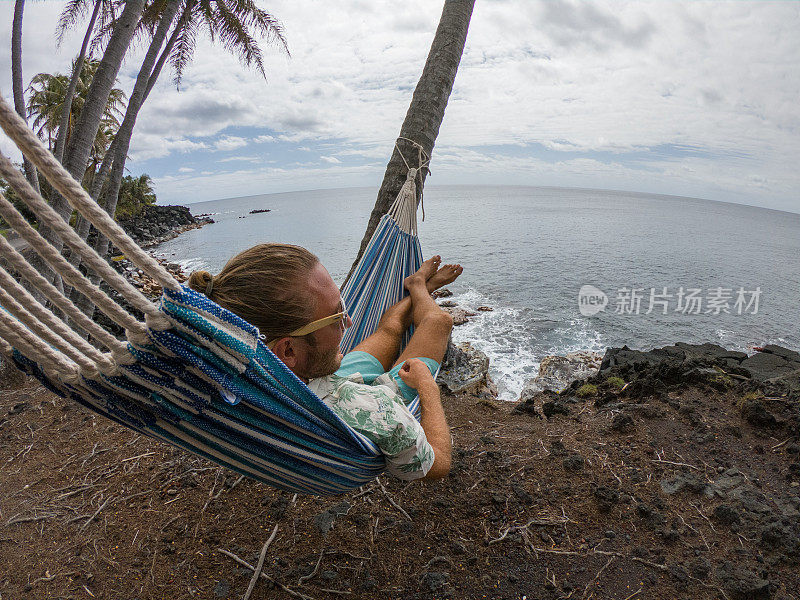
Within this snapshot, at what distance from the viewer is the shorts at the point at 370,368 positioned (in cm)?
144

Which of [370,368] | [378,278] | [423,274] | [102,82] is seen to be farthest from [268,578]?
[102,82]

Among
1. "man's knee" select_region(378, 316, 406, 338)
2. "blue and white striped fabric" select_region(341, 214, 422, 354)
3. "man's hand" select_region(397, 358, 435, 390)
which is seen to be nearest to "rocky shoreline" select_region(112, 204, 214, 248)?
"blue and white striped fabric" select_region(341, 214, 422, 354)

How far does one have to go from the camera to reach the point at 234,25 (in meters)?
7.28

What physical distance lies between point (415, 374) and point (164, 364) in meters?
0.80

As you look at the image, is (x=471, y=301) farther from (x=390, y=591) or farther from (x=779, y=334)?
(x=390, y=591)

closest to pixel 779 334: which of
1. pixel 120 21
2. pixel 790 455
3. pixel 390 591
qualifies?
pixel 790 455

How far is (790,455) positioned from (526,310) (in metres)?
8.89

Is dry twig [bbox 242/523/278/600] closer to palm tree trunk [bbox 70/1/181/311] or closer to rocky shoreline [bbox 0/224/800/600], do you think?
rocky shoreline [bbox 0/224/800/600]

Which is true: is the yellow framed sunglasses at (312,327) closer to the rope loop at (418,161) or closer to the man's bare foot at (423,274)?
the man's bare foot at (423,274)

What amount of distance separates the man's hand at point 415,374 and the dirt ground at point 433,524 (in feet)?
2.05

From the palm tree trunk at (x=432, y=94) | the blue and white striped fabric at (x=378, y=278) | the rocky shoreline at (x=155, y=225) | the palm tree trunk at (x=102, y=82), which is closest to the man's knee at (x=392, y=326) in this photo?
the blue and white striped fabric at (x=378, y=278)

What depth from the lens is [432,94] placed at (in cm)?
229

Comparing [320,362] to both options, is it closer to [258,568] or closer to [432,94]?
[258,568]
